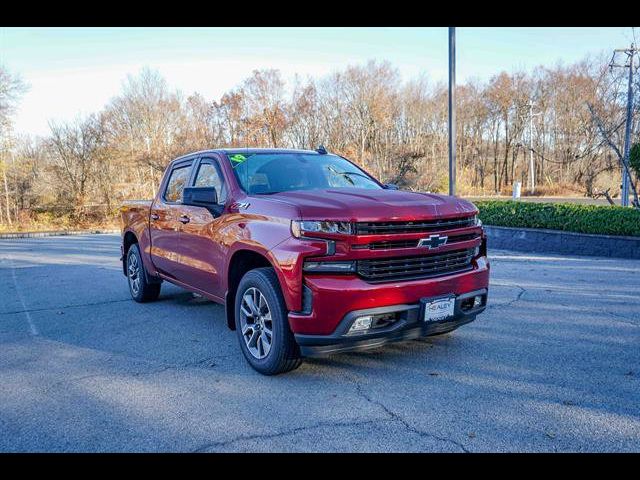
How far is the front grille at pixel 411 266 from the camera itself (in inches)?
143

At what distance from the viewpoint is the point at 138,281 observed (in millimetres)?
6844

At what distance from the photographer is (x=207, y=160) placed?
5.27 meters

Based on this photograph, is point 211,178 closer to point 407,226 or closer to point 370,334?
point 407,226

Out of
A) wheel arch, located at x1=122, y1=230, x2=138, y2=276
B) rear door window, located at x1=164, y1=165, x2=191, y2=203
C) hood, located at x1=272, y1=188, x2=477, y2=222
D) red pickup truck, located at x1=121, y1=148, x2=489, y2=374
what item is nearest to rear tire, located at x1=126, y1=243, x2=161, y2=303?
wheel arch, located at x1=122, y1=230, x2=138, y2=276

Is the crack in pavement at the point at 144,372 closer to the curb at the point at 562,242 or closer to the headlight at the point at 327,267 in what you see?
the headlight at the point at 327,267

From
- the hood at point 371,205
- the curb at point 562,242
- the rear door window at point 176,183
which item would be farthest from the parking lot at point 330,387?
the curb at point 562,242

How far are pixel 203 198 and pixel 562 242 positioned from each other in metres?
9.35

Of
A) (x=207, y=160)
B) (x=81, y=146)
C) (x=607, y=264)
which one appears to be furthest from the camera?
(x=81, y=146)

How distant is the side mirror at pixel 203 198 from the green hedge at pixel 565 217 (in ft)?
29.8

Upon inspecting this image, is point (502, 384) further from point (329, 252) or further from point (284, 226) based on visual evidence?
point (284, 226)

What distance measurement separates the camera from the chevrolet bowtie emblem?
3.81m
